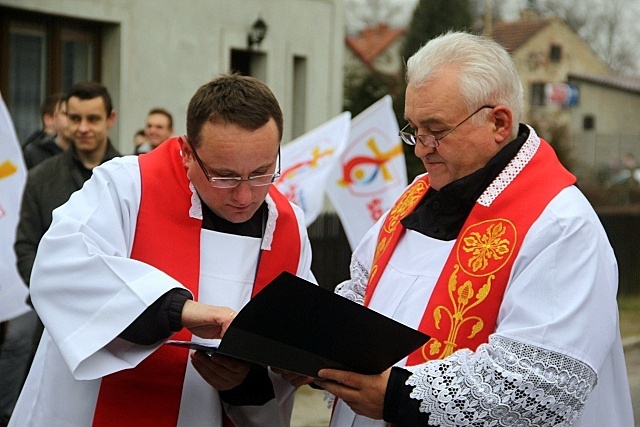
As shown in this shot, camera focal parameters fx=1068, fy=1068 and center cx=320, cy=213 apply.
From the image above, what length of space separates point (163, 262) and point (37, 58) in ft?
29.2

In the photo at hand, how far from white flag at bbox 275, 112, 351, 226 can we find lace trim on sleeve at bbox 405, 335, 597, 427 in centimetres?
490

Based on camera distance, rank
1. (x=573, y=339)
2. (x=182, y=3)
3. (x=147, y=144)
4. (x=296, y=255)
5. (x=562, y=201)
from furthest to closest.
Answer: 1. (x=182, y=3)
2. (x=147, y=144)
3. (x=296, y=255)
4. (x=562, y=201)
5. (x=573, y=339)

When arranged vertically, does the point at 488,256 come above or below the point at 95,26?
below

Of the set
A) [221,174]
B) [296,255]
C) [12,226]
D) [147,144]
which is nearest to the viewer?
[221,174]

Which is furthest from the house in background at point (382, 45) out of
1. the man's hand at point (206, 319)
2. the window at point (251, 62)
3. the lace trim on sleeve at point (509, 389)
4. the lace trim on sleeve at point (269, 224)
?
the lace trim on sleeve at point (509, 389)

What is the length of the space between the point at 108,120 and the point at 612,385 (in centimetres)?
395

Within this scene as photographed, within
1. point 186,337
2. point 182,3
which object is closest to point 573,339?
point 186,337

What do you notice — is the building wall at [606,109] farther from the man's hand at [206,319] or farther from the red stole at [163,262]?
the man's hand at [206,319]

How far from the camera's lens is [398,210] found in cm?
354

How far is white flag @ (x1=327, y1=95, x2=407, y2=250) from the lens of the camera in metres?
8.73

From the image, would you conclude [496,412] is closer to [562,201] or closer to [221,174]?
[562,201]

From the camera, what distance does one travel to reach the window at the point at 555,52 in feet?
177

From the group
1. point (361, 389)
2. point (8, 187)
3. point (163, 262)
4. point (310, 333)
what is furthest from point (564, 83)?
point (310, 333)

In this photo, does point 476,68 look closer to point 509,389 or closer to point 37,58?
point 509,389
